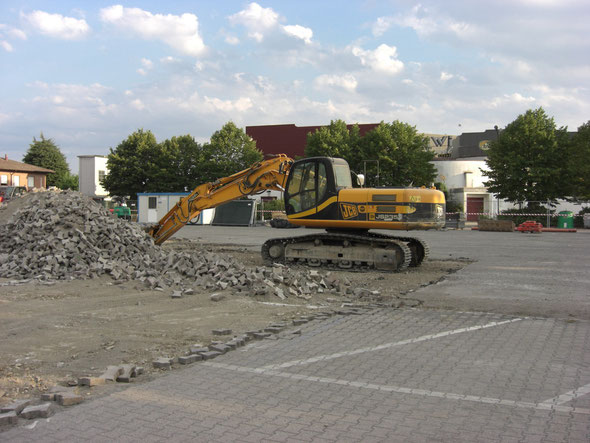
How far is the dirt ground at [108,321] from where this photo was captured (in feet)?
21.5

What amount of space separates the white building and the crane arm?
63.5 meters

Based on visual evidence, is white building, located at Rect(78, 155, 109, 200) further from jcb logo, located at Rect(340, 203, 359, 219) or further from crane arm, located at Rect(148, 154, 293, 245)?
jcb logo, located at Rect(340, 203, 359, 219)

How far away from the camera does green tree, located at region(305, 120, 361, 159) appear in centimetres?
5816

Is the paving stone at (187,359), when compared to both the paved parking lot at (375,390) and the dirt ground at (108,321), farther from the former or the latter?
the dirt ground at (108,321)

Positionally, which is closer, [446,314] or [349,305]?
[446,314]

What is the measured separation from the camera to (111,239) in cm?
1498

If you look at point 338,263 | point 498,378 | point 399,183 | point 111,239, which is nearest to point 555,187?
point 399,183

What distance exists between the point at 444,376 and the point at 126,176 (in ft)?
208

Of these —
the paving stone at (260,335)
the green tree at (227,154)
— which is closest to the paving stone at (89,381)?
the paving stone at (260,335)

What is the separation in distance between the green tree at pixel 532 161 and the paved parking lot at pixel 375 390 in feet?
131

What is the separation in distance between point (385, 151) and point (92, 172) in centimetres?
4278

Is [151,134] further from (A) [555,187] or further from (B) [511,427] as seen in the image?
(B) [511,427]

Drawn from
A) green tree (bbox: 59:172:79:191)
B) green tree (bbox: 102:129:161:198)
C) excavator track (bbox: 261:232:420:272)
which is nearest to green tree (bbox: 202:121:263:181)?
green tree (bbox: 102:129:161:198)

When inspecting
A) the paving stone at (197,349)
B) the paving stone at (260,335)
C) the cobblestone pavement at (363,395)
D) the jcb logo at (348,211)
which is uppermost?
the jcb logo at (348,211)
